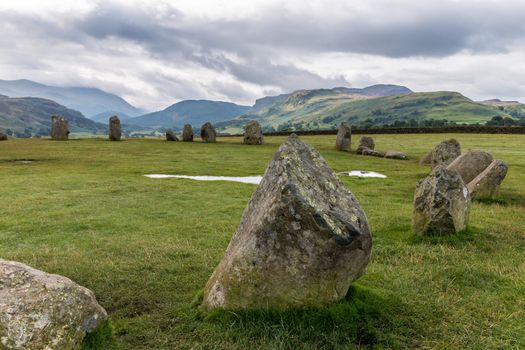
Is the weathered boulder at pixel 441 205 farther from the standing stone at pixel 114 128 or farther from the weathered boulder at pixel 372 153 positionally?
the standing stone at pixel 114 128

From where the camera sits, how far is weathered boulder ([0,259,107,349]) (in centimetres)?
586

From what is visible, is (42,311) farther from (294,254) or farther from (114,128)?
(114,128)

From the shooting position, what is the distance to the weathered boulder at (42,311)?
586cm

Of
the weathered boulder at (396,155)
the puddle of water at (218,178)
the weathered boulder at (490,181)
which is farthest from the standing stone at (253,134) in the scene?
the weathered boulder at (490,181)

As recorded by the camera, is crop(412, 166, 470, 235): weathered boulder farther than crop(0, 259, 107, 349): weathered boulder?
Yes

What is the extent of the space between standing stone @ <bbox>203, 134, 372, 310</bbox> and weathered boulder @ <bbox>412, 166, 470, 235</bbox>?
6.25m

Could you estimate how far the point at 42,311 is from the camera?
6.12m

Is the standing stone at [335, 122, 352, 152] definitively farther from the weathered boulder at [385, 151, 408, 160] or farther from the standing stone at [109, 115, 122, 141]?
the standing stone at [109, 115, 122, 141]

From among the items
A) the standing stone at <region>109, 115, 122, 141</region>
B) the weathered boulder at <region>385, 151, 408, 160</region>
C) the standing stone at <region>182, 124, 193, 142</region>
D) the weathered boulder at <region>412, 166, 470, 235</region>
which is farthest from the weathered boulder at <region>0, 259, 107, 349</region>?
the standing stone at <region>182, 124, 193, 142</region>

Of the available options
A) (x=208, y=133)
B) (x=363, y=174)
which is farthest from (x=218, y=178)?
(x=208, y=133)

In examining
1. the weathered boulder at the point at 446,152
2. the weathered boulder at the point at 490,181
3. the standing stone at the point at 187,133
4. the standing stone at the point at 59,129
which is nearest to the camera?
the weathered boulder at the point at 490,181

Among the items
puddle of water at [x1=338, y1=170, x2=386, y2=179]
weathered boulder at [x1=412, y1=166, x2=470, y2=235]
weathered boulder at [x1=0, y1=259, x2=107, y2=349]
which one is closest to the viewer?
weathered boulder at [x1=0, y1=259, x2=107, y2=349]

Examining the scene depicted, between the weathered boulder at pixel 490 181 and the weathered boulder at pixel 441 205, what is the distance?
7359mm

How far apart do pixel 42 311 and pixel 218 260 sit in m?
5.83
